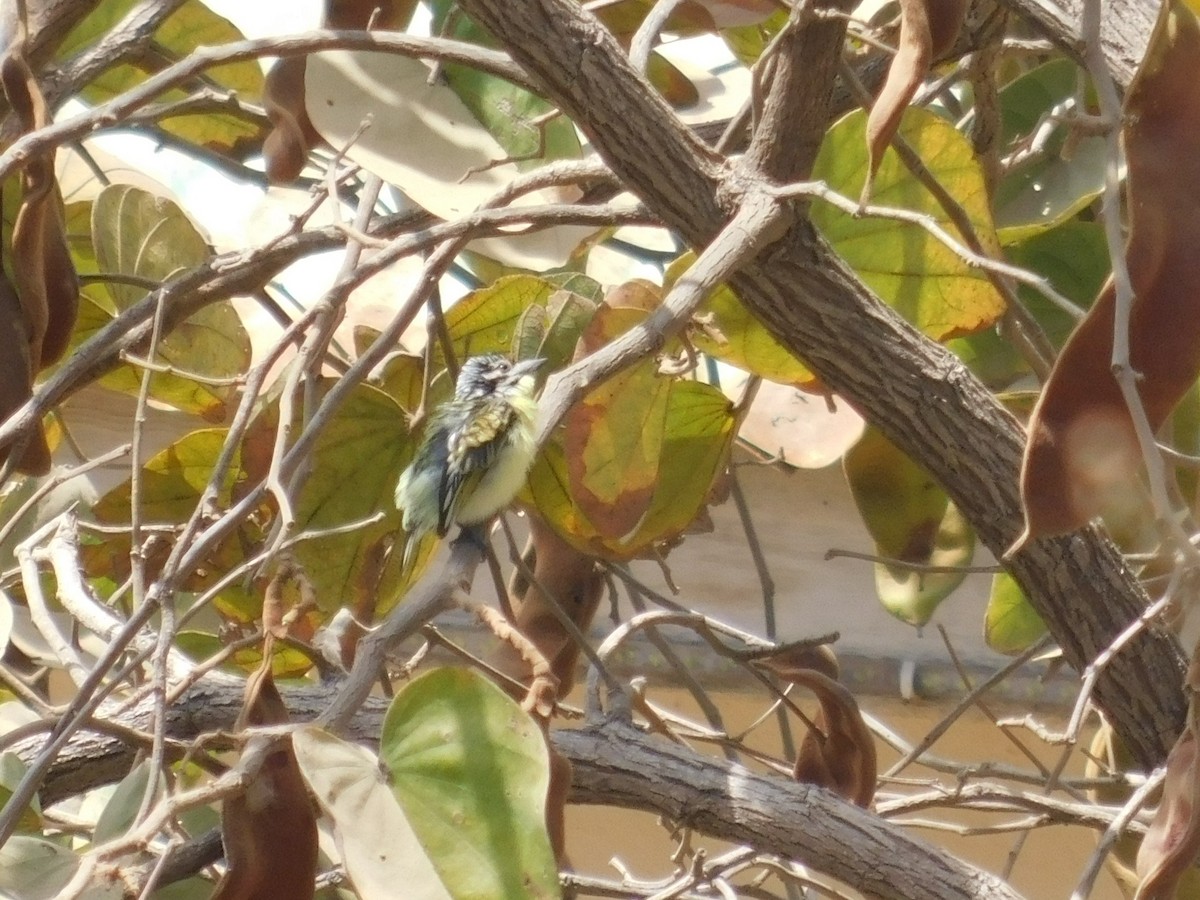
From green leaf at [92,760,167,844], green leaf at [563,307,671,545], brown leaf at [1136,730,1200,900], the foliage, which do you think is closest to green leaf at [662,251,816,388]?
the foliage

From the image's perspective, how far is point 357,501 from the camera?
45.6 inches

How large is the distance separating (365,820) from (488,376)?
0.61 meters

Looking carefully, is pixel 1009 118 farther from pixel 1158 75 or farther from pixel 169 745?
pixel 169 745

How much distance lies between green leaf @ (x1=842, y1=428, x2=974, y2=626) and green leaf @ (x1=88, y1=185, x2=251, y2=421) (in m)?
0.60

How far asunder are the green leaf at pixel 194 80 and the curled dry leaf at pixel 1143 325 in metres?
0.90

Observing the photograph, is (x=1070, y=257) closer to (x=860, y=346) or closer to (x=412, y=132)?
(x=860, y=346)

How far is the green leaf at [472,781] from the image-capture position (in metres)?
0.58

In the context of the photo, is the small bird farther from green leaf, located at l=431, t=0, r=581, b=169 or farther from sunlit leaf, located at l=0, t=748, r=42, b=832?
sunlit leaf, located at l=0, t=748, r=42, b=832

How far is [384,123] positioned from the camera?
1.06m

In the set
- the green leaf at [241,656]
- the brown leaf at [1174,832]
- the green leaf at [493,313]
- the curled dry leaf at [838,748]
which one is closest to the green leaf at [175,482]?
the green leaf at [241,656]

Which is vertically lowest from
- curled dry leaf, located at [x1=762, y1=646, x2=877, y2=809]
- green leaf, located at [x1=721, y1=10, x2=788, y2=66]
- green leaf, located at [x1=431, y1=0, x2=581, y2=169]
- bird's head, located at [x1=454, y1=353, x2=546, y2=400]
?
curled dry leaf, located at [x1=762, y1=646, x2=877, y2=809]

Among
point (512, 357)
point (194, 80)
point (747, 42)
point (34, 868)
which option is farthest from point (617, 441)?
point (194, 80)

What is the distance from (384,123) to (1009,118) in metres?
0.72

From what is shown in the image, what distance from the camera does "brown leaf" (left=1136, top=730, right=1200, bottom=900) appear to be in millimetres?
712
